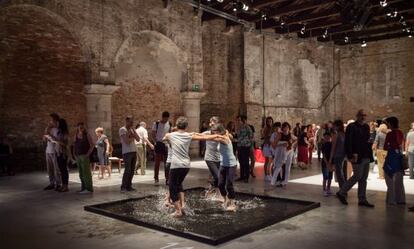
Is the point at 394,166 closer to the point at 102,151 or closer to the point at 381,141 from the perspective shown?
the point at 381,141

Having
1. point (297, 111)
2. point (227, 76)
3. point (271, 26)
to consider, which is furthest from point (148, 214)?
point (297, 111)

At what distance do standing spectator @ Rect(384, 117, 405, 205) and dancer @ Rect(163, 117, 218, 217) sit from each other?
9.84 feet

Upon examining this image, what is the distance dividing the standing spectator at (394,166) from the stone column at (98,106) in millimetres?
7700

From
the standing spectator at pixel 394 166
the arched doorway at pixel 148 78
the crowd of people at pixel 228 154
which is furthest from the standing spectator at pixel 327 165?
the arched doorway at pixel 148 78

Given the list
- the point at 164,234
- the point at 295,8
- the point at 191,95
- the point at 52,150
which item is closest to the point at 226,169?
the point at 164,234

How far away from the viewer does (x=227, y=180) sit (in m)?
5.64

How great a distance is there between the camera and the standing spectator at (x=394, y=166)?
5993 millimetres

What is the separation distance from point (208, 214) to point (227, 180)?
0.58 metres

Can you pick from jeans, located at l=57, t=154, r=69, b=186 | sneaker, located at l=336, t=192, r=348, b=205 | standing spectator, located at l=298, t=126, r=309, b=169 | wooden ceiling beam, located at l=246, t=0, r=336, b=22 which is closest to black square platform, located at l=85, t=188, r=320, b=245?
sneaker, located at l=336, t=192, r=348, b=205

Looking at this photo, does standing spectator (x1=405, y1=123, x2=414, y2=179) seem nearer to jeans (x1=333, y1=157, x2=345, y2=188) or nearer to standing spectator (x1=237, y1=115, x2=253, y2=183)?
jeans (x1=333, y1=157, x2=345, y2=188)

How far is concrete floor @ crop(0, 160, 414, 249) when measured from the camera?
4.16 meters

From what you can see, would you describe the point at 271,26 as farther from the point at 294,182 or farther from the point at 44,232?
the point at 44,232

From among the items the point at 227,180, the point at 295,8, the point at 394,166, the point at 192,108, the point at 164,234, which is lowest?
the point at 164,234

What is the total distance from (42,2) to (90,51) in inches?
67.1
